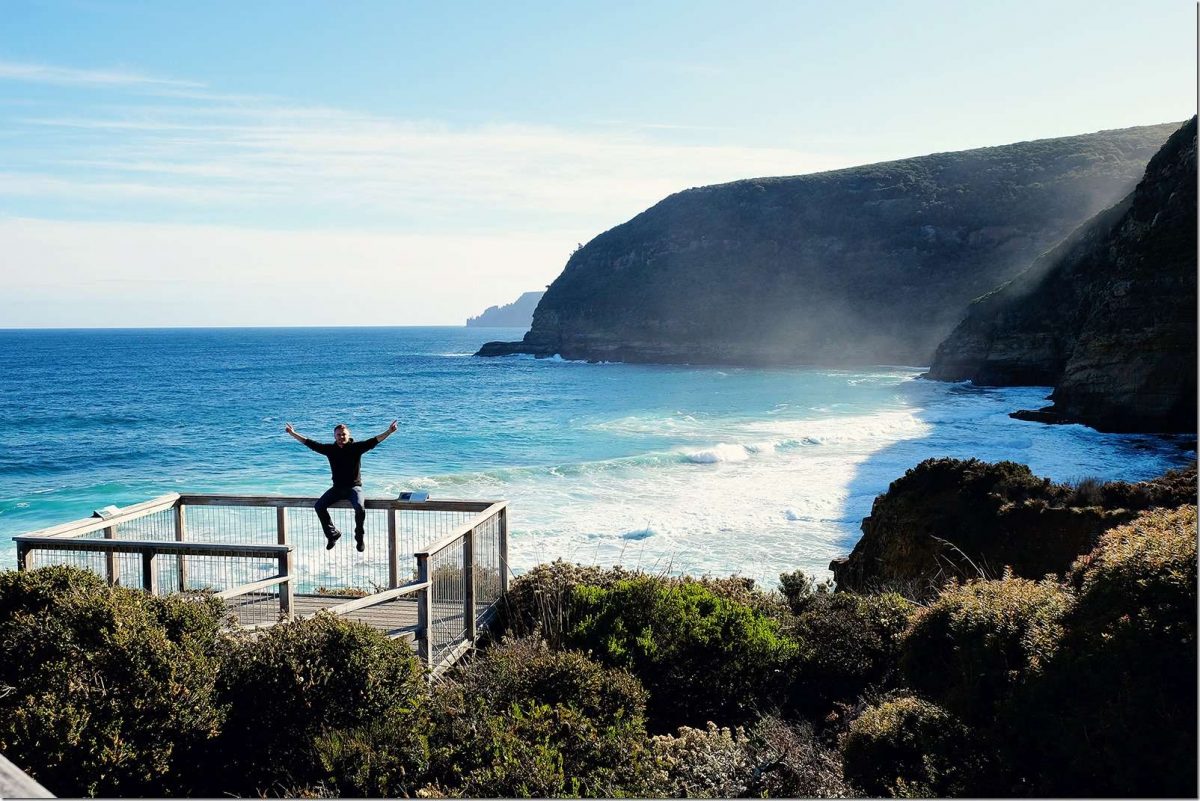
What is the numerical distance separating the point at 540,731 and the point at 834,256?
87.5 meters

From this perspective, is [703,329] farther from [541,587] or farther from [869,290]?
[541,587]

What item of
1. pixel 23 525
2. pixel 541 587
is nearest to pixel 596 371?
pixel 23 525

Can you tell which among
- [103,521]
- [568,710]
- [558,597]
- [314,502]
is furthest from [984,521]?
[103,521]

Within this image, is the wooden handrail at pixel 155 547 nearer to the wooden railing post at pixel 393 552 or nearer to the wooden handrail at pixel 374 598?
the wooden handrail at pixel 374 598

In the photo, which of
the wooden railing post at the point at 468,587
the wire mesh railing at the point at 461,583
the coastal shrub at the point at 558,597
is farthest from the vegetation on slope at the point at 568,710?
the wooden railing post at the point at 468,587

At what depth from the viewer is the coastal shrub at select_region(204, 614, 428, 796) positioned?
4457mm

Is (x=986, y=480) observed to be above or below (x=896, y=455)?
above

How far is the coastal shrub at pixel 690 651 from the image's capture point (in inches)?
259

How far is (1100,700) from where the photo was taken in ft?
12.0

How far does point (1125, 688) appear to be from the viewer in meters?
3.60

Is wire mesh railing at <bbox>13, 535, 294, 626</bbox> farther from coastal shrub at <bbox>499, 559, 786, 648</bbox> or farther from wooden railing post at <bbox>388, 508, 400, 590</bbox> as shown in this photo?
coastal shrub at <bbox>499, 559, 786, 648</bbox>

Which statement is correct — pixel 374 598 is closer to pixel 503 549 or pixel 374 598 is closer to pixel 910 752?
pixel 503 549

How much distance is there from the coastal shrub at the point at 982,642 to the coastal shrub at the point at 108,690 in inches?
161

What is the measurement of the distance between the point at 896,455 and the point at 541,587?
23108 millimetres
